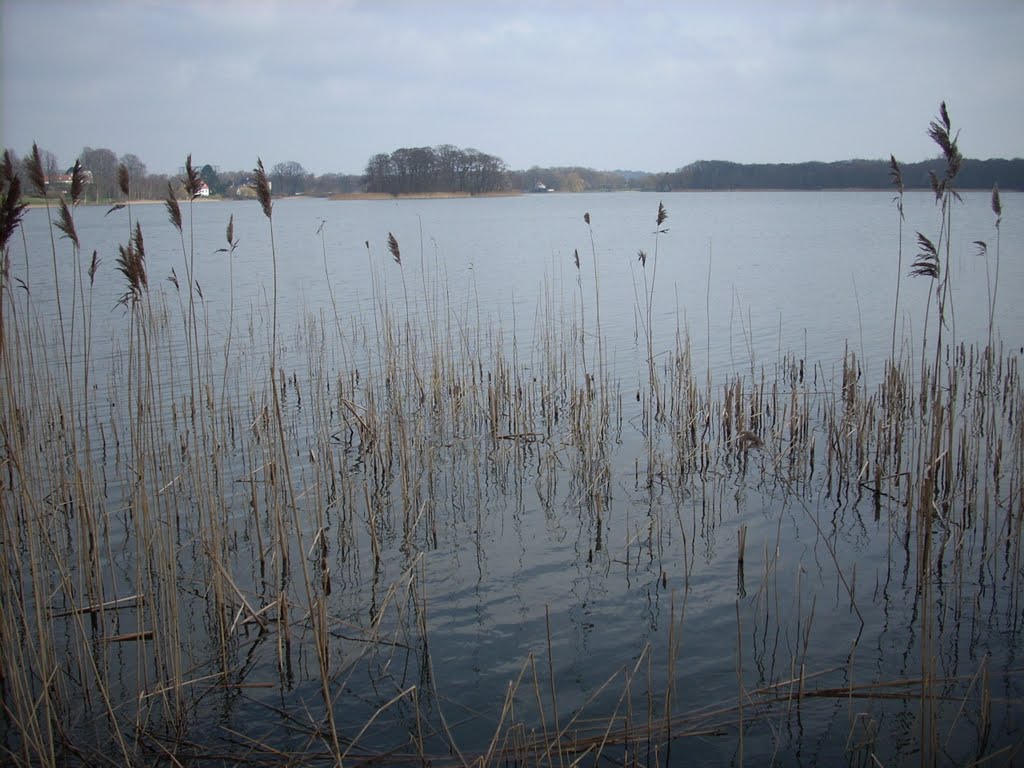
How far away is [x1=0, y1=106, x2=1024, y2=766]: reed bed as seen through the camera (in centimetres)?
390

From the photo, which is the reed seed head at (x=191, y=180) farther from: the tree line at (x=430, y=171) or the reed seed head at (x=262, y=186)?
the tree line at (x=430, y=171)

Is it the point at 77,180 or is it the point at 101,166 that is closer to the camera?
the point at 77,180

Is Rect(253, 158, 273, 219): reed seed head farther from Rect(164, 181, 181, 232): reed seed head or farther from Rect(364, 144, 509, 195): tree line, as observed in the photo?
Rect(364, 144, 509, 195): tree line

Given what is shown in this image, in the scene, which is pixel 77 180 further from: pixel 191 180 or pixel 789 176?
pixel 789 176

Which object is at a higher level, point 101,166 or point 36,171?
point 101,166

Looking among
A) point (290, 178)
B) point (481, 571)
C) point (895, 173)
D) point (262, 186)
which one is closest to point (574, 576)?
point (481, 571)

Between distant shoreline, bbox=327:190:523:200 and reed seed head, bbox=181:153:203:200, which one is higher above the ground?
distant shoreline, bbox=327:190:523:200

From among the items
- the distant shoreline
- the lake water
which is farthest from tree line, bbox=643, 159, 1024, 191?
the lake water

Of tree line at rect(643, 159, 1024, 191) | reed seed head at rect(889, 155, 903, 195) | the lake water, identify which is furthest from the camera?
tree line at rect(643, 159, 1024, 191)

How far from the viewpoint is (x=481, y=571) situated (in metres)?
5.83

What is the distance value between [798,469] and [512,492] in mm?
2873

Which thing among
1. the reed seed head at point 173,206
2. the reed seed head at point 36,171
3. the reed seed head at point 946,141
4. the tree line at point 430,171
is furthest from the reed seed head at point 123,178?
the tree line at point 430,171

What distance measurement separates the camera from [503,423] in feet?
30.9

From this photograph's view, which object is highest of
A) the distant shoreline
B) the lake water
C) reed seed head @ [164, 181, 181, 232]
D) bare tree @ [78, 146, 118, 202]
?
the distant shoreline
